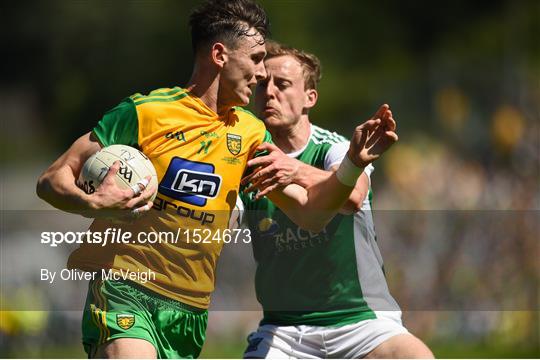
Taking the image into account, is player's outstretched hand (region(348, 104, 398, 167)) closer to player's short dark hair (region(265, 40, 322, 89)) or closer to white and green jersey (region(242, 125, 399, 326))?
white and green jersey (region(242, 125, 399, 326))

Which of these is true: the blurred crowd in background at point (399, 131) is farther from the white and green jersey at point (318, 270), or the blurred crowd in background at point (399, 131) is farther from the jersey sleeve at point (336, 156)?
the jersey sleeve at point (336, 156)

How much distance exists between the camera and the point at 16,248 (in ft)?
54.7

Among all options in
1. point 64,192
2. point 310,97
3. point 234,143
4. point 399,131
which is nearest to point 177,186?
point 234,143

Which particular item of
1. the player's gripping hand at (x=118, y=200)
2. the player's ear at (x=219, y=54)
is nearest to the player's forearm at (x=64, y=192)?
the player's gripping hand at (x=118, y=200)

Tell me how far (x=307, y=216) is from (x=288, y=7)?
803 inches

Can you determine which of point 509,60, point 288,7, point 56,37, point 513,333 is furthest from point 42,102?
point 513,333

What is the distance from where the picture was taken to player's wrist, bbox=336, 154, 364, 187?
5.57 meters

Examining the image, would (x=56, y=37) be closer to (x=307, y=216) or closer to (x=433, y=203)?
(x=433, y=203)

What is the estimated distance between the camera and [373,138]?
18.1ft

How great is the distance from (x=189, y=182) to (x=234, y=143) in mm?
374

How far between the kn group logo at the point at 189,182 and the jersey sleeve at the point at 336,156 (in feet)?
3.29

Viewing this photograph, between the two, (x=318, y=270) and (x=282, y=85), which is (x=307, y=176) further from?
(x=282, y=85)

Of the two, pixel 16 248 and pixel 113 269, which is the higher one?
pixel 113 269

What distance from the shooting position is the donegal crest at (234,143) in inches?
222
